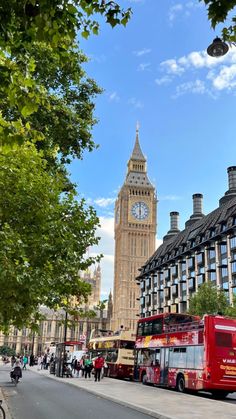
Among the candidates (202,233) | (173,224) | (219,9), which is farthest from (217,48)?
(173,224)

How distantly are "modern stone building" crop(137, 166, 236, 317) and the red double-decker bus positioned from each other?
34.5m

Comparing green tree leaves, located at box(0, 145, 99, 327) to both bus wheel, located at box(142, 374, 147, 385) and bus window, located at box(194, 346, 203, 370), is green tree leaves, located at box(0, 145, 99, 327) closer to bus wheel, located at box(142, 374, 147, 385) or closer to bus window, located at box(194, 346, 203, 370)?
bus window, located at box(194, 346, 203, 370)

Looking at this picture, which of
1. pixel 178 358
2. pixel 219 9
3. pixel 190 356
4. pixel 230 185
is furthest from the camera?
pixel 230 185

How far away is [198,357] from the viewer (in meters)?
21.3

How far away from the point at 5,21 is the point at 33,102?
37.9 inches

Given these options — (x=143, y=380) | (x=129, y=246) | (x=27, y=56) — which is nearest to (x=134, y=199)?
(x=129, y=246)

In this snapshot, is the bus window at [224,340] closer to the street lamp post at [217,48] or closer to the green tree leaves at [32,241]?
the green tree leaves at [32,241]

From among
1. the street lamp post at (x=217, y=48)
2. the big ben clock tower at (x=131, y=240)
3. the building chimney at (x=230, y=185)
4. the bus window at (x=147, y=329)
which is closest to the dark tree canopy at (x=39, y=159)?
the street lamp post at (x=217, y=48)

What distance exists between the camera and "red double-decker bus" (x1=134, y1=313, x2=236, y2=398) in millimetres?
20469

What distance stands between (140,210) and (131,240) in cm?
980

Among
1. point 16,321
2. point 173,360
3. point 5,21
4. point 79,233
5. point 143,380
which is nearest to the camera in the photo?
point 5,21

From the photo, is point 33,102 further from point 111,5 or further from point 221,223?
point 221,223

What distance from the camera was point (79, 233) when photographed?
1394 centimetres

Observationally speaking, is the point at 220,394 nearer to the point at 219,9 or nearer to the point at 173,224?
the point at 219,9
